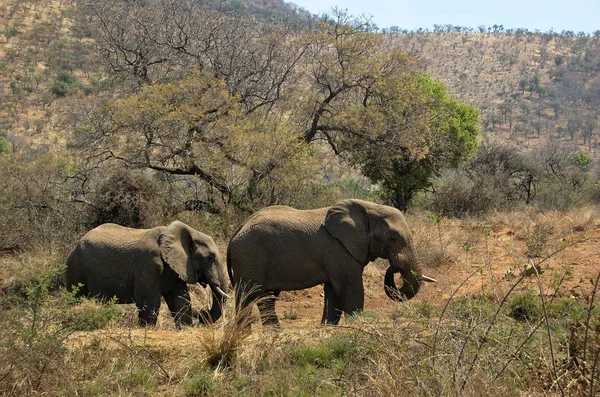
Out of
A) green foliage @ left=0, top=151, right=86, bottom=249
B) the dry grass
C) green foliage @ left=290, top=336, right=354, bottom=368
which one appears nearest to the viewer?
the dry grass

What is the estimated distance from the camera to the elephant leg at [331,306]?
9109 mm

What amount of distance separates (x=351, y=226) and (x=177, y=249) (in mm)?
2716

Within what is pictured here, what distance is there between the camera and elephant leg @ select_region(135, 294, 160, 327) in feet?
31.3

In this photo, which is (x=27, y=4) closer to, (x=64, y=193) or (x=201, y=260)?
(x=64, y=193)

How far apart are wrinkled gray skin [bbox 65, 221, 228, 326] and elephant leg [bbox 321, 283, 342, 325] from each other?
1554 mm

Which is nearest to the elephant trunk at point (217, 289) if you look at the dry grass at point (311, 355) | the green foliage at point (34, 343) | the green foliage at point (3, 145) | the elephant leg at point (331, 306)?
the elephant leg at point (331, 306)

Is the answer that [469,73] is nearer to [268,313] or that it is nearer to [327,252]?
[327,252]

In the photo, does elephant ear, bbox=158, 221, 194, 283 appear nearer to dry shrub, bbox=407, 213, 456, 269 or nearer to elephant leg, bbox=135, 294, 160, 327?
elephant leg, bbox=135, 294, 160, 327

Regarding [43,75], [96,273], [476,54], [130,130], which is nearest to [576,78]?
[476,54]

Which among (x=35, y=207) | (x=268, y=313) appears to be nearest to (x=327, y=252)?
(x=268, y=313)

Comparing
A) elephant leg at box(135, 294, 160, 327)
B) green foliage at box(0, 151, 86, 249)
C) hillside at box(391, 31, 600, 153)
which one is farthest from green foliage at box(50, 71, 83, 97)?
elephant leg at box(135, 294, 160, 327)

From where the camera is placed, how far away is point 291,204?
51.4ft

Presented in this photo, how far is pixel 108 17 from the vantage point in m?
19.2

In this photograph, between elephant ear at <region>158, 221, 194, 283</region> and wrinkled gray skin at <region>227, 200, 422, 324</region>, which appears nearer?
wrinkled gray skin at <region>227, 200, 422, 324</region>
